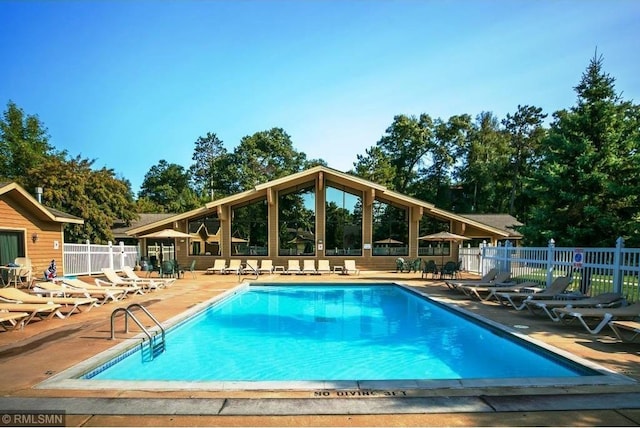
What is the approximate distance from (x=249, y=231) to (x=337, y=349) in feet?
50.0

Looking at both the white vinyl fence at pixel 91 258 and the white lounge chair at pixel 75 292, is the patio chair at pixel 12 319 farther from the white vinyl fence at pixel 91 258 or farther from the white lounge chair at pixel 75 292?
the white vinyl fence at pixel 91 258

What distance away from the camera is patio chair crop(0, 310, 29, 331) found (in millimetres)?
7085

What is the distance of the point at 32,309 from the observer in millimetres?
7535

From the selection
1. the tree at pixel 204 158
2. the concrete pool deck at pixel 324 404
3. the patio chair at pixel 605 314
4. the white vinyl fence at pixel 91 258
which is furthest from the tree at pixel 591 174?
the tree at pixel 204 158

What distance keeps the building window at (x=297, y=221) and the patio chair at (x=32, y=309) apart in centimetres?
1394

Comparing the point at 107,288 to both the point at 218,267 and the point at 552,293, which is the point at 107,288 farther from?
the point at 552,293

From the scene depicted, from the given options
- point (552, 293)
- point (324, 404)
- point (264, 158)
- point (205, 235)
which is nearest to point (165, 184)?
point (264, 158)

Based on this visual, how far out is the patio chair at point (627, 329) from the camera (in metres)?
6.04

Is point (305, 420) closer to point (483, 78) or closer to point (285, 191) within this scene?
point (483, 78)

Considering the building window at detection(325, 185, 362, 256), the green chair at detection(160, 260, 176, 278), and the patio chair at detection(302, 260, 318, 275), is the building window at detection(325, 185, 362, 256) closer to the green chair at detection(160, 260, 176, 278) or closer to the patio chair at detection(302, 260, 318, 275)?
the patio chair at detection(302, 260, 318, 275)

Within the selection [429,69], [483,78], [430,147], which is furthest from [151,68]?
[430,147]

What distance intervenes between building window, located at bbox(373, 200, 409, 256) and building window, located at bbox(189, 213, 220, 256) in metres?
9.50

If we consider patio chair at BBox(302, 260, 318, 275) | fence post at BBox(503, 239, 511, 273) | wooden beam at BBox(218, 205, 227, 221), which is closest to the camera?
fence post at BBox(503, 239, 511, 273)

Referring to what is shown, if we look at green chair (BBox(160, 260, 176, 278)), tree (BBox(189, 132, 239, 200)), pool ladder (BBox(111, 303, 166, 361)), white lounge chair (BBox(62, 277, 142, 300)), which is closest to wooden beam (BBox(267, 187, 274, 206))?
green chair (BBox(160, 260, 176, 278))
